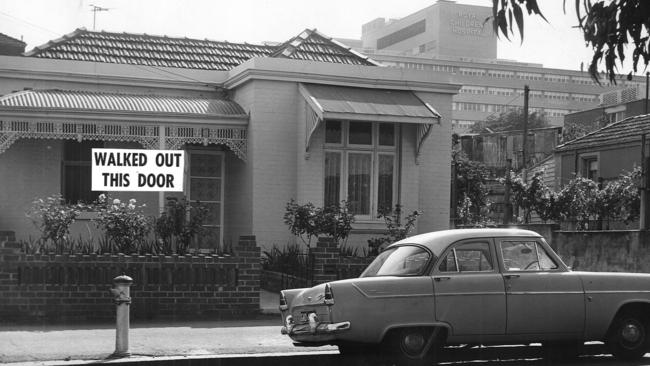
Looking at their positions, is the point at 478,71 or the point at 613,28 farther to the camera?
the point at 478,71

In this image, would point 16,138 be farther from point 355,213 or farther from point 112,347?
point 112,347

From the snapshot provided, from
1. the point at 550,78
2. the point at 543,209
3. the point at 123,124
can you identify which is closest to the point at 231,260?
→ the point at 123,124

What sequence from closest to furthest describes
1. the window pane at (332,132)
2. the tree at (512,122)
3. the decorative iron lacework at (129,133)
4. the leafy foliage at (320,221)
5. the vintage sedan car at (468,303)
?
the vintage sedan car at (468,303)
the leafy foliage at (320,221)
the decorative iron lacework at (129,133)
the window pane at (332,132)
the tree at (512,122)

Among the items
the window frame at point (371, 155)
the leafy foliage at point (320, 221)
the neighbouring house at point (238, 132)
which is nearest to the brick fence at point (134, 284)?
the leafy foliage at point (320, 221)

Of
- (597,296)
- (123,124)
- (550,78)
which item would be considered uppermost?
(550,78)

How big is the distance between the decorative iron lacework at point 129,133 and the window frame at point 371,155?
208 cm

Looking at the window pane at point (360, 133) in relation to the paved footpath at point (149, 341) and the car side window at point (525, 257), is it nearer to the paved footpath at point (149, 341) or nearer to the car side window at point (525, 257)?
the paved footpath at point (149, 341)

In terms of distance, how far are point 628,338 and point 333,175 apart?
9.33 m

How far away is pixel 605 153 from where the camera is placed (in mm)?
30438

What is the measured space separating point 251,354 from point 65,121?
359 inches

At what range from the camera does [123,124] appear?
1741 cm

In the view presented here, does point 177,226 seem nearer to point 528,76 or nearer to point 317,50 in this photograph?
point 317,50

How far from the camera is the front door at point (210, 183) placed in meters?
19.1

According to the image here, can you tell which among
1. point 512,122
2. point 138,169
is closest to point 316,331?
point 138,169
